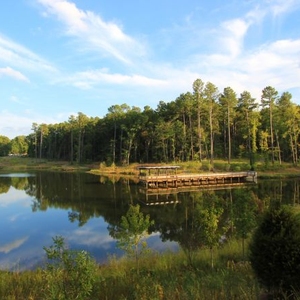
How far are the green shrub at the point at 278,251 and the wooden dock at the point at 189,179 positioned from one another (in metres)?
33.5

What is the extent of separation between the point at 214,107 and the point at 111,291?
60370 millimetres

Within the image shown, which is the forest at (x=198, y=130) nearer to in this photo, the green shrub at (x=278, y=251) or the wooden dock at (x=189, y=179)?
the wooden dock at (x=189, y=179)

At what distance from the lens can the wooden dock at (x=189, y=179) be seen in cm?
4044

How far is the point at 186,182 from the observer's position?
43.2 metres

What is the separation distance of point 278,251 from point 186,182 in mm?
38145

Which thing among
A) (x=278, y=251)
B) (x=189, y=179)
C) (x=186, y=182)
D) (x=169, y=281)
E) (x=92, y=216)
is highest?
(x=278, y=251)

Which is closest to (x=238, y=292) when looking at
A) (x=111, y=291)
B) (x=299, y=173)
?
(x=111, y=291)

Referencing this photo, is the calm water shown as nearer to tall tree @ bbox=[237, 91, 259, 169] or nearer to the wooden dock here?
the wooden dock

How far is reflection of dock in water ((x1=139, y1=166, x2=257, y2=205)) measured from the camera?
37.5 m

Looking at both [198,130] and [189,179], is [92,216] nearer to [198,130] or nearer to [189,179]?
[189,179]

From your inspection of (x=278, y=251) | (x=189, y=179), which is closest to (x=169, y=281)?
(x=278, y=251)

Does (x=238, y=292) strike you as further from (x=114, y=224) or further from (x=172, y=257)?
(x=114, y=224)

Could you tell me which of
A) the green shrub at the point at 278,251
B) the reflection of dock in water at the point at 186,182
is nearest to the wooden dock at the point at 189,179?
the reflection of dock in water at the point at 186,182

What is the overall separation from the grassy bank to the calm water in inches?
40.9
